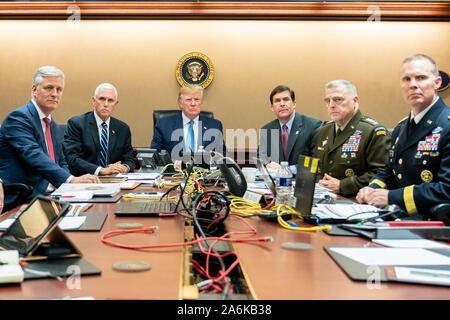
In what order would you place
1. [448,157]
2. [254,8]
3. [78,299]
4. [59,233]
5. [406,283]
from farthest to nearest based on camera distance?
[254,8] < [448,157] < [59,233] < [406,283] < [78,299]

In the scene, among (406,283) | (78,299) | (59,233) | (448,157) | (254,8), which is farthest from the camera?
(254,8)

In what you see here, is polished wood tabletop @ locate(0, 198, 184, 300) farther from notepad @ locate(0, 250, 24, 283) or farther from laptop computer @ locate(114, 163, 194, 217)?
laptop computer @ locate(114, 163, 194, 217)

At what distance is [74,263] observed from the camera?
3.06ft

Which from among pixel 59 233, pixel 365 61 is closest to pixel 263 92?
pixel 365 61

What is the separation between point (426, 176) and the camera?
2064 millimetres

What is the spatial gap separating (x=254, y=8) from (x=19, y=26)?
3.07m

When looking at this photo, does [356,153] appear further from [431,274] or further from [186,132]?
[431,274]

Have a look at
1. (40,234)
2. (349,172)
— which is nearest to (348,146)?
(349,172)

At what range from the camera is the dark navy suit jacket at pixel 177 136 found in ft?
12.9

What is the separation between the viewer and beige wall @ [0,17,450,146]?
16.2 ft

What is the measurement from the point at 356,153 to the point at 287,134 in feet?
3.64

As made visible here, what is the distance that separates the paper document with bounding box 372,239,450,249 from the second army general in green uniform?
134 cm
